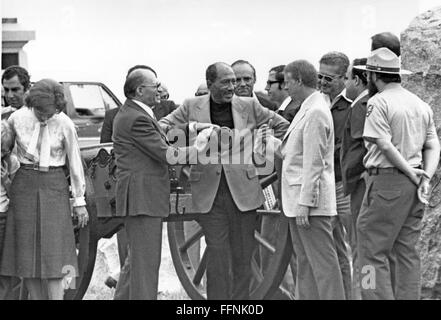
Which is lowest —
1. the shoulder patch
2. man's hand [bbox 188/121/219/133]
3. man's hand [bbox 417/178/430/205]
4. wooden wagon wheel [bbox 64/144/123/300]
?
wooden wagon wheel [bbox 64/144/123/300]

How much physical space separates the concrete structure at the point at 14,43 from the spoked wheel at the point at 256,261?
4130 mm

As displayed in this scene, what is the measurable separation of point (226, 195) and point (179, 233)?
1274mm

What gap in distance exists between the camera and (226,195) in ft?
29.2

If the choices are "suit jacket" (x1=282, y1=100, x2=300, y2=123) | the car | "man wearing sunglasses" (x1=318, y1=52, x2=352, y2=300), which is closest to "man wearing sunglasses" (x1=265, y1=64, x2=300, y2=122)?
"suit jacket" (x1=282, y1=100, x2=300, y2=123)

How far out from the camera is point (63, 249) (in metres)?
8.37

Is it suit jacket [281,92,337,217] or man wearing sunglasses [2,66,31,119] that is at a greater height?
man wearing sunglasses [2,66,31,119]

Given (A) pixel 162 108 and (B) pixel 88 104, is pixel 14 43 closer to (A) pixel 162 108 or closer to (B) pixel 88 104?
(A) pixel 162 108

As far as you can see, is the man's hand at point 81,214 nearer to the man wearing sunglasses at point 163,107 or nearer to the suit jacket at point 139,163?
the suit jacket at point 139,163

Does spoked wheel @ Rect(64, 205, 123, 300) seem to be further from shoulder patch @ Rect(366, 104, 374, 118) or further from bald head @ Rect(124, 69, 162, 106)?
shoulder patch @ Rect(366, 104, 374, 118)

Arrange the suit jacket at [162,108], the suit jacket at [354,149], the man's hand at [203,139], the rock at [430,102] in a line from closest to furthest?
the suit jacket at [354,149]
the man's hand at [203,139]
the rock at [430,102]
the suit jacket at [162,108]

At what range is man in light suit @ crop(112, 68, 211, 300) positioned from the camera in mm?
8531

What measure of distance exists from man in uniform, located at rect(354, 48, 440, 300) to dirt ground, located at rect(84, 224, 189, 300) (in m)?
2.43

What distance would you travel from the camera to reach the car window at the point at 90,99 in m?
17.6

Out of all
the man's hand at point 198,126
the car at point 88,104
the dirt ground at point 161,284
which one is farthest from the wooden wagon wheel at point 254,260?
the car at point 88,104
